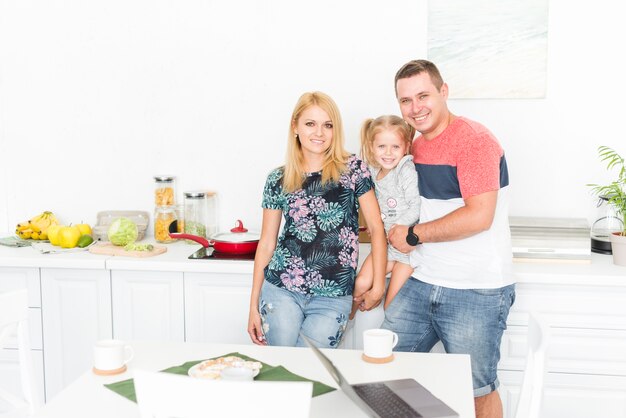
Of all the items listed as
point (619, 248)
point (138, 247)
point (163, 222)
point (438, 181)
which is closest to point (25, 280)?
point (138, 247)

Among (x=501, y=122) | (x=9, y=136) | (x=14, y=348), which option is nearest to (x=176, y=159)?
(x=9, y=136)

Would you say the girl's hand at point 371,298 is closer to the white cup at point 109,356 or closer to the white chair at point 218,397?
the white cup at point 109,356

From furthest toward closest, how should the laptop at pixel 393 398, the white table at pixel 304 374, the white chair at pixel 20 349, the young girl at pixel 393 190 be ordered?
the young girl at pixel 393 190
the white chair at pixel 20 349
the white table at pixel 304 374
the laptop at pixel 393 398

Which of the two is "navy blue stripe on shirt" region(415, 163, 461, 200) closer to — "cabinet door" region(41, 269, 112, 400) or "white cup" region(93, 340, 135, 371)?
"white cup" region(93, 340, 135, 371)

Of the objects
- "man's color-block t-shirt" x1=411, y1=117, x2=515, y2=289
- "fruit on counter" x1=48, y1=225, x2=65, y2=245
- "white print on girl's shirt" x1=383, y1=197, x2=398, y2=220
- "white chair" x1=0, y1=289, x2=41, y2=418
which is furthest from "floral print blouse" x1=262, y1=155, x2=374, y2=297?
"fruit on counter" x1=48, y1=225, x2=65, y2=245

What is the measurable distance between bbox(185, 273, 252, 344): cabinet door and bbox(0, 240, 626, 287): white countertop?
0.16 feet

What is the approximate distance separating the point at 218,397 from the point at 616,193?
214 centimetres

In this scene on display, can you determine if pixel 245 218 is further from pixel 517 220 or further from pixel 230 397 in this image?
pixel 230 397

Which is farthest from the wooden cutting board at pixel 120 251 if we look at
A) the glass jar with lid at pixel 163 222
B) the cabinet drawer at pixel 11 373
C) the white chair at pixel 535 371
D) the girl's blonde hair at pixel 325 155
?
the white chair at pixel 535 371

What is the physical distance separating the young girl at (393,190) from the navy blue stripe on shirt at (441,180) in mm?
43

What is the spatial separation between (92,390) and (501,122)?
2011mm

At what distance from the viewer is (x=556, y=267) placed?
2545 mm

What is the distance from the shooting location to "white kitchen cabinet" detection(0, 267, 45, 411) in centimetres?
278

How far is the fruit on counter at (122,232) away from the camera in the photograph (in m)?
2.87
